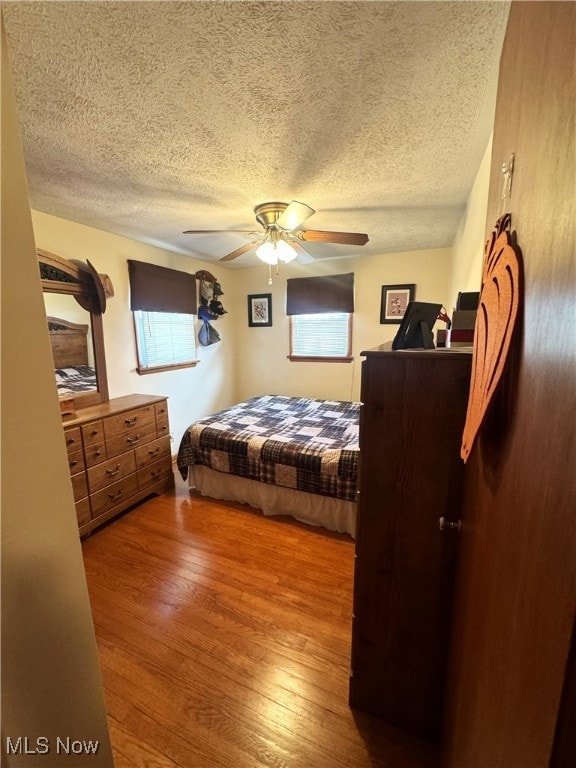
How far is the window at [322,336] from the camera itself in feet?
13.1

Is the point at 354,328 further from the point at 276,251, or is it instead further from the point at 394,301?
the point at 276,251

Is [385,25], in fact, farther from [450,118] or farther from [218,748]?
[218,748]

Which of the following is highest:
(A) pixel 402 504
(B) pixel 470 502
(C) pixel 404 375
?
(C) pixel 404 375

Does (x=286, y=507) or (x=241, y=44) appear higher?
(x=241, y=44)

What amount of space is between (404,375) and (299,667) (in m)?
1.45

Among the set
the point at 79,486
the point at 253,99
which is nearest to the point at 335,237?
the point at 253,99

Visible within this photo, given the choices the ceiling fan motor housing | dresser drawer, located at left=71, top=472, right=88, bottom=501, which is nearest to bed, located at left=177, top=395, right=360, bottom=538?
dresser drawer, located at left=71, top=472, right=88, bottom=501

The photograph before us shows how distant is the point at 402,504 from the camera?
1049 millimetres

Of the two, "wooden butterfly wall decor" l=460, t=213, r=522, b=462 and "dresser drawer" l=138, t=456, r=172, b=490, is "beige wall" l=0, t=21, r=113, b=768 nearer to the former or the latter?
"wooden butterfly wall decor" l=460, t=213, r=522, b=462

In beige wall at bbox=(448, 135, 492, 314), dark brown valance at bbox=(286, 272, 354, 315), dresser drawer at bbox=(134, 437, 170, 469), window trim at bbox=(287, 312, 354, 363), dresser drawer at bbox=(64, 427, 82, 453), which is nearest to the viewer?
beige wall at bbox=(448, 135, 492, 314)

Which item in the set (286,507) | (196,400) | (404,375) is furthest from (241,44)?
(196,400)

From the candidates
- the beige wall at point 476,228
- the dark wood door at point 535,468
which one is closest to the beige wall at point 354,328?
the beige wall at point 476,228

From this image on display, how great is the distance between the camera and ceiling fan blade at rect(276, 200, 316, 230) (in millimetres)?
1796

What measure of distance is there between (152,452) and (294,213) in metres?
2.34
